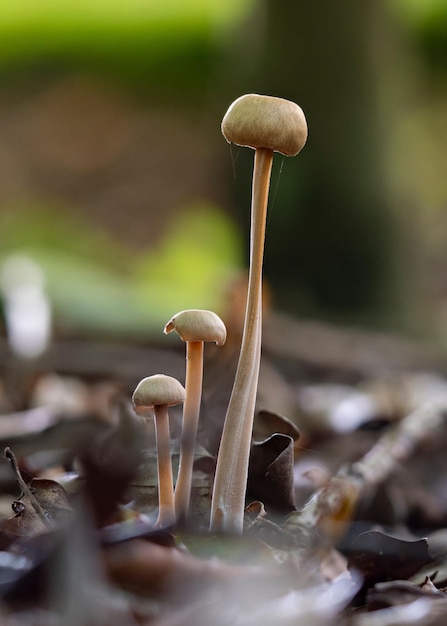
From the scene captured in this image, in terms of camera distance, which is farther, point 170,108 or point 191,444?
point 170,108

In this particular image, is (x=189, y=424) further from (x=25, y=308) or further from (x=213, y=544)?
(x=25, y=308)

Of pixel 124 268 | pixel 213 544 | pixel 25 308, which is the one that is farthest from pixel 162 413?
pixel 124 268

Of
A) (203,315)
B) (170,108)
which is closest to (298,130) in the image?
(203,315)

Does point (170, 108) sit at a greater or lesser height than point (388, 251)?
greater

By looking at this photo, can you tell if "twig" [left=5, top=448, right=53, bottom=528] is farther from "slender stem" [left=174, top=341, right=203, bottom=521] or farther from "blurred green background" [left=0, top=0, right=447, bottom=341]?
"blurred green background" [left=0, top=0, right=447, bottom=341]

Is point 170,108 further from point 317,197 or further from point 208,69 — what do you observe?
point 317,197

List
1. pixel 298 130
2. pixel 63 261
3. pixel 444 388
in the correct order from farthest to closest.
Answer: pixel 63 261, pixel 444 388, pixel 298 130

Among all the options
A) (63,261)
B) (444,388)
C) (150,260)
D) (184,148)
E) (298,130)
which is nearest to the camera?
(298,130)

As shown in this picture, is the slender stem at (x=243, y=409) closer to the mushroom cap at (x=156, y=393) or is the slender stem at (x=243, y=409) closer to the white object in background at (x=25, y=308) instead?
the mushroom cap at (x=156, y=393)
